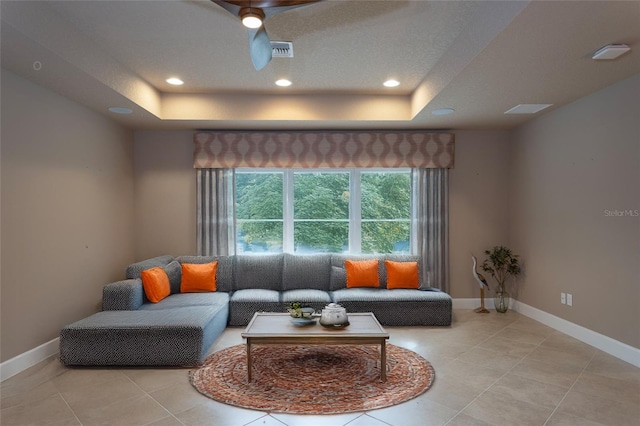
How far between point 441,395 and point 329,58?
305 cm

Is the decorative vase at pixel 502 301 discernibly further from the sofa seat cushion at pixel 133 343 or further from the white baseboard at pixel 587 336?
the sofa seat cushion at pixel 133 343

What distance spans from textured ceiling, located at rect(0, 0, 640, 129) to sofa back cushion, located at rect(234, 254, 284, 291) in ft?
6.01

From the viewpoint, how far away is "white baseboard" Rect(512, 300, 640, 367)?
337 centimetres

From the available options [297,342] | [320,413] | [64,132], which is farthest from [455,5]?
[64,132]

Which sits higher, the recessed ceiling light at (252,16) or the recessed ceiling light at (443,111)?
the recessed ceiling light at (252,16)

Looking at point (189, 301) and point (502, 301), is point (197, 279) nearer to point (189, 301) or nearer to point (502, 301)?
point (189, 301)

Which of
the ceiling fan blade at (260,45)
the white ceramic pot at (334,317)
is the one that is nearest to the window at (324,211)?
the white ceramic pot at (334,317)

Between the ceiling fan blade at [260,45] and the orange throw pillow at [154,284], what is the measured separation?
268cm

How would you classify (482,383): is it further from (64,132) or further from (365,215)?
(64,132)

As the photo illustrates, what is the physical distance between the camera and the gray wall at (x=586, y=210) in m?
3.43

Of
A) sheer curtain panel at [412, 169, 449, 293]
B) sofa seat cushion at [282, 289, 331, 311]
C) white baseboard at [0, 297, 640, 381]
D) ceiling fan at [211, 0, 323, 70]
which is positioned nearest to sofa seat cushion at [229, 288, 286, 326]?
sofa seat cushion at [282, 289, 331, 311]

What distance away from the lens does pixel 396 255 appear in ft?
16.8

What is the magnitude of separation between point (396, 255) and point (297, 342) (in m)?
2.48
